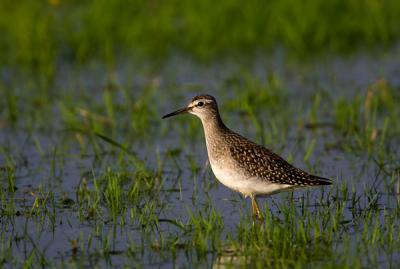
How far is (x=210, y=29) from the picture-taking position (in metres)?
14.3

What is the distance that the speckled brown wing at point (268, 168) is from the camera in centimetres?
791

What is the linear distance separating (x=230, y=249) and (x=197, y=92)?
5.97m

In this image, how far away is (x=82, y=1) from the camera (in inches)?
639

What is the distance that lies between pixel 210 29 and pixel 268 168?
21.6 ft

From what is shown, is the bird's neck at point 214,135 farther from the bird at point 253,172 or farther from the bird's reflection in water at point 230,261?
the bird's reflection in water at point 230,261

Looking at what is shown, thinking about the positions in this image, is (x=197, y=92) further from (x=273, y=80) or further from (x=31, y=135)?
(x=31, y=135)

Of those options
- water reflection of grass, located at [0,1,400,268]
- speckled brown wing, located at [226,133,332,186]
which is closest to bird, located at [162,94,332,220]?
speckled brown wing, located at [226,133,332,186]

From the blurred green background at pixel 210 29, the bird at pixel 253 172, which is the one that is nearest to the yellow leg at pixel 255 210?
the bird at pixel 253 172

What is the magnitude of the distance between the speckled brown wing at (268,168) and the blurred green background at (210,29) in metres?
5.99

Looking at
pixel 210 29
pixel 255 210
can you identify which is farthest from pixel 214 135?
pixel 210 29

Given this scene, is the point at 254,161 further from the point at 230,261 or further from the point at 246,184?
the point at 230,261

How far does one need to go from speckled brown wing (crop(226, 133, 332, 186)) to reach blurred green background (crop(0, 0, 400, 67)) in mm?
5986

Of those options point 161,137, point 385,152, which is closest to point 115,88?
point 161,137

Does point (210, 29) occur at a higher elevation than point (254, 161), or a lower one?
higher
